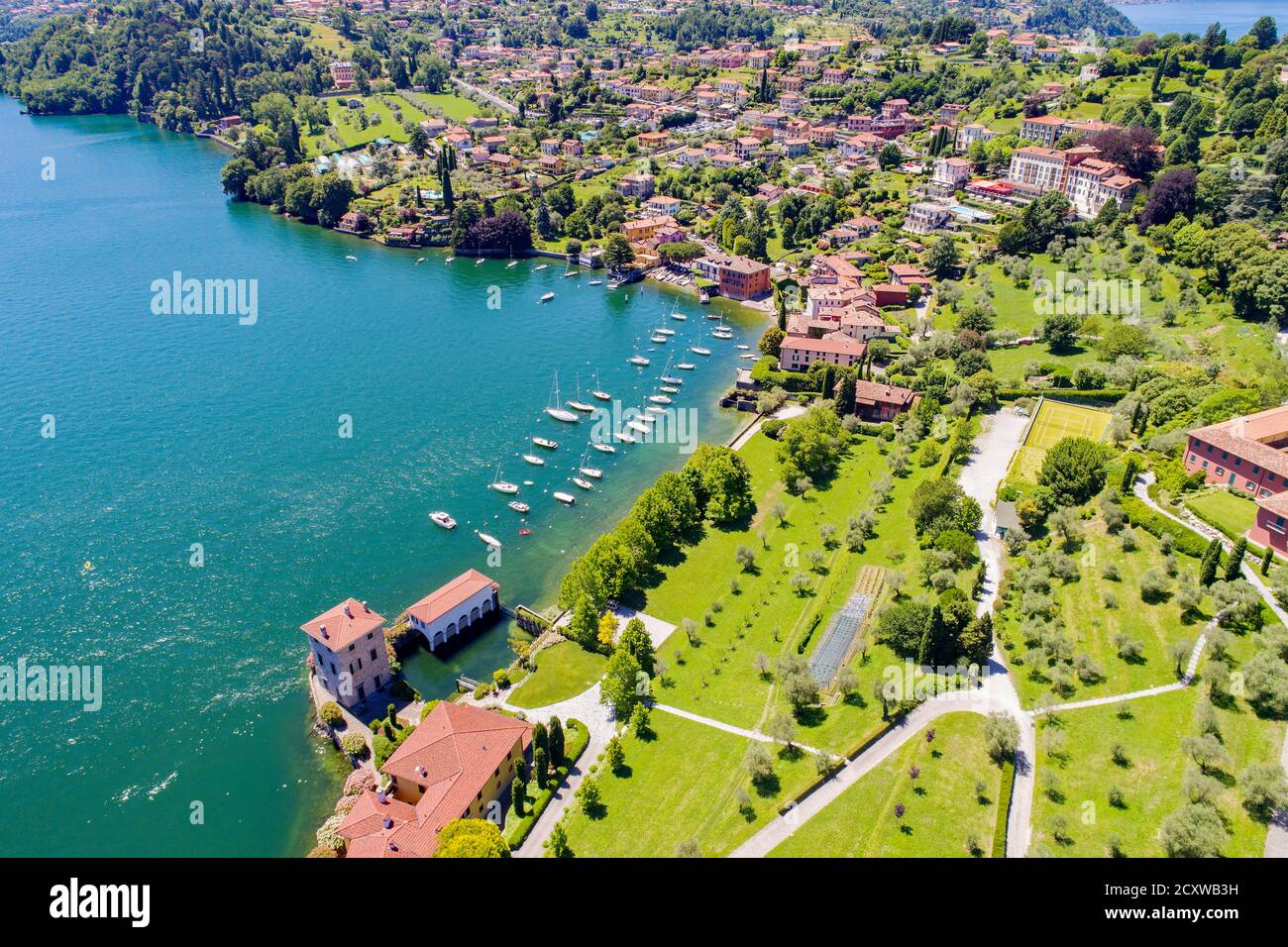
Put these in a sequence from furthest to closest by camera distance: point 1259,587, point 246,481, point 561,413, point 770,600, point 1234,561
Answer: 1. point 561,413
2. point 246,481
3. point 770,600
4. point 1259,587
5. point 1234,561

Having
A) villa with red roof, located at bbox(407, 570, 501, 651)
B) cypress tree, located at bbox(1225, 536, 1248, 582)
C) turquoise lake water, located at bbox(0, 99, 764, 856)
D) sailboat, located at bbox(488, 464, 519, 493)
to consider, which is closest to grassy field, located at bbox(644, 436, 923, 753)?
turquoise lake water, located at bbox(0, 99, 764, 856)

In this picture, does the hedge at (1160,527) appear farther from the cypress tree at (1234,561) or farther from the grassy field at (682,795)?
the grassy field at (682,795)

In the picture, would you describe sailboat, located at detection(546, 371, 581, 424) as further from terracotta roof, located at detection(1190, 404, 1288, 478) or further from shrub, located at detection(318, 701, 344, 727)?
terracotta roof, located at detection(1190, 404, 1288, 478)

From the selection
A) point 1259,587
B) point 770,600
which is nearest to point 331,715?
point 770,600

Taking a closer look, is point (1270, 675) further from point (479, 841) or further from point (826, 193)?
point (826, 193)

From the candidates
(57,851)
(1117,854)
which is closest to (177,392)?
(57,851)

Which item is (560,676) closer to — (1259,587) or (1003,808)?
(1003,808)
